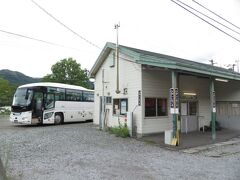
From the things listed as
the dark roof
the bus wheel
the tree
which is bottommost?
the bus wheel

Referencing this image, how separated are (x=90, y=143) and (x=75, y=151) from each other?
5.89 feet

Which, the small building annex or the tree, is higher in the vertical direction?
the tree

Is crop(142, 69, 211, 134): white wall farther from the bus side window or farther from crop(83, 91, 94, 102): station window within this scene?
crop(83, 91, 94, 102): station window

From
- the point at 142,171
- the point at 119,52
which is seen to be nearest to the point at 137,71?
the point at 119,52

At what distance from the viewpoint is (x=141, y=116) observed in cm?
1250

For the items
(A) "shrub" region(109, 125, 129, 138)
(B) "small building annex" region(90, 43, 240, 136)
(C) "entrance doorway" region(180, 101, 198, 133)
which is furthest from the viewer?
(C) "entrance doorway" region(180, 101, 198, 133)

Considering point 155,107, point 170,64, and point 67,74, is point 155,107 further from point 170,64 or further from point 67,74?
point 67,74

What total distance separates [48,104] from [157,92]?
8.53 meters

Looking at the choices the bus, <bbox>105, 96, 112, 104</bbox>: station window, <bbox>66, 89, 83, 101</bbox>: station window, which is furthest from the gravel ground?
<bbox>66, 89, 83, 101</bbox>: station window

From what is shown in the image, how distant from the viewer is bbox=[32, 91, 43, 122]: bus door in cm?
1660

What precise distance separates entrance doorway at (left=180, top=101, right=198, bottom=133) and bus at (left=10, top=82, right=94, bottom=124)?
368 inches

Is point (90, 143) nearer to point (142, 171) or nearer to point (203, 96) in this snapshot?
point (142, 171)

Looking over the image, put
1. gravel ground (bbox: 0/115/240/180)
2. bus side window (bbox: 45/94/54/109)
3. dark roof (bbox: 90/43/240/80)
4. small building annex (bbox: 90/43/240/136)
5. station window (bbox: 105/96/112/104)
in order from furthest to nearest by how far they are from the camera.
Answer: bus side window (bbox: 45/94/54/109), station window (bbox: 105/96/112/104), small building annex (bbox: 90/43/240/136), dark roof (bbox: 90/43/240/80), gravel ground (bbox: 0/115/240/180)

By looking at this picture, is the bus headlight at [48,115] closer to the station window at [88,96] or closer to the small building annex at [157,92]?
the small building annex at [157,92]
